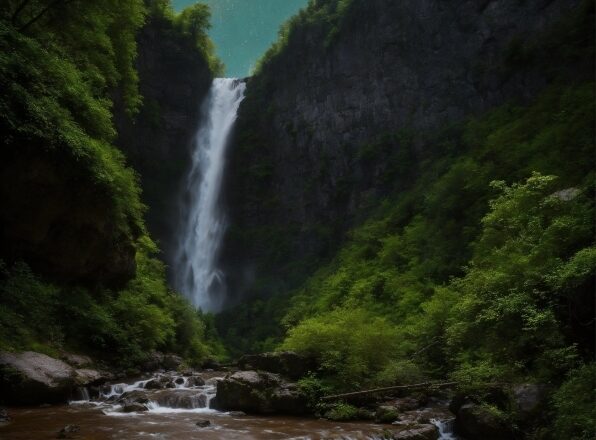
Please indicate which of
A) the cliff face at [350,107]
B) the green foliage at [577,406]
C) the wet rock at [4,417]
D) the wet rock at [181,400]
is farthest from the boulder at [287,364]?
the cliff face at [350,107]

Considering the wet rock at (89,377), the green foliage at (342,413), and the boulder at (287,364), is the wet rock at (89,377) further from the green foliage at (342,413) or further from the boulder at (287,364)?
the green foliage at (342,413)

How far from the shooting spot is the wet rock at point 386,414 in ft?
33.8

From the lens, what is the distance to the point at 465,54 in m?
30.2

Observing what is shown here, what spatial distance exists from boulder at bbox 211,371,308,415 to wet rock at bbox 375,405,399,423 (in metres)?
1.78

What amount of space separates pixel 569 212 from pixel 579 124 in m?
7.81

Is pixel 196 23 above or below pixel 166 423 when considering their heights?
above

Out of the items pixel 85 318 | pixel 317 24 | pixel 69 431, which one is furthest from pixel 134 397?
pixel 317 24

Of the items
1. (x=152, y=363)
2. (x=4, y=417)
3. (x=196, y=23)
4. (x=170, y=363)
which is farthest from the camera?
(x=196, y=23)

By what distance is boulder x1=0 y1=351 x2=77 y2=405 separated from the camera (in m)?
10.1

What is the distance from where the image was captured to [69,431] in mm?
8484

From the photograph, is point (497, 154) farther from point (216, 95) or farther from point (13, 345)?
point (216, 95)

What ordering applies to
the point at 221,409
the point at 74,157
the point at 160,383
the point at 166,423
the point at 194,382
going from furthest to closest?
1. the point at 194,382
2. the point at 160,383
3. the point at 74,157
4. the point at 221,409
5. the point at 166,423

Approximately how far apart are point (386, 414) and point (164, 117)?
40085 millimetres

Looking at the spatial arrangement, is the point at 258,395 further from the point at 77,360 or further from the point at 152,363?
the point at 152,363
